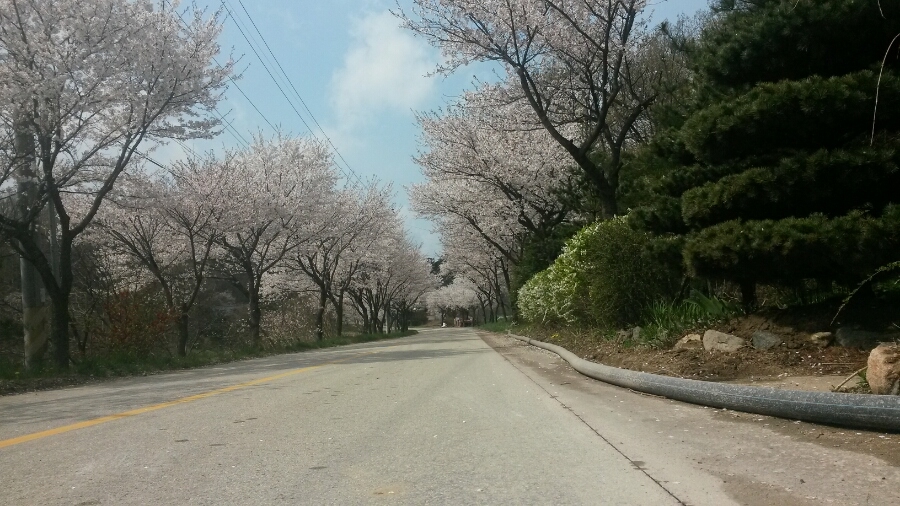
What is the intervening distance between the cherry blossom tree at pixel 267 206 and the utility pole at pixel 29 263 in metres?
8.46

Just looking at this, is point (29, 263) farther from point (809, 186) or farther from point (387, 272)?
point (387, 272)

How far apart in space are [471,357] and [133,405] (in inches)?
381

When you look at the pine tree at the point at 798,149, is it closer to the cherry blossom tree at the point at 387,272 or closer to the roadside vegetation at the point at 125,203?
the roadside vegetation at the point at 125,203

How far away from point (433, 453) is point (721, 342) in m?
5.29

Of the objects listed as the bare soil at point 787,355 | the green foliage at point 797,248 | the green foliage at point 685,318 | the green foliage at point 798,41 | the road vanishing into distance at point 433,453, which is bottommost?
the road vanishing into distance at point 433,453

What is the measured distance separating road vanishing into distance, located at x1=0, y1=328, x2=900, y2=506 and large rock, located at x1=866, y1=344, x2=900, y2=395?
21.1 inches

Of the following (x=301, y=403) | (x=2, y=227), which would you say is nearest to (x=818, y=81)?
(x=301, y=403)

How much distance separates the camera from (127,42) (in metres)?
17.2

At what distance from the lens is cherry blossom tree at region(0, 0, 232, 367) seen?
15828 millimetres

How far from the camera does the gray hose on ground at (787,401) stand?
5.54m

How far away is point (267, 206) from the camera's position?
96.8ft

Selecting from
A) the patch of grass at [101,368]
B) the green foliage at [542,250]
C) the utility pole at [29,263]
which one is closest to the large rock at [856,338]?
the patch of grass at [101,368]

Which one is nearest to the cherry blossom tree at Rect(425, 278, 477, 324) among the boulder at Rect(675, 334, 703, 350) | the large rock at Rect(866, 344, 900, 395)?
the boulder at Rect(675, 334, 703, 350)

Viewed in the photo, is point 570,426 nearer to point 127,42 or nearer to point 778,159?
point 778,159
